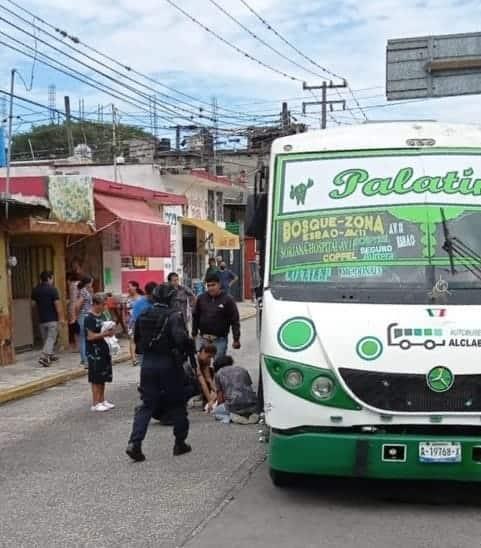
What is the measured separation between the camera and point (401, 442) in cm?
543

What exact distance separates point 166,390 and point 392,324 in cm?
269

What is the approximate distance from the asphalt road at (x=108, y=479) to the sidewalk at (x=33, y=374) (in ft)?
5.45

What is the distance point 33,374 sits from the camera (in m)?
13.9

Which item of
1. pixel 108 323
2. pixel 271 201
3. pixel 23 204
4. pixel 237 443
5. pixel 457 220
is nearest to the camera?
pixel 457 220

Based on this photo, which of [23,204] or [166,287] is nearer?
[166,287]

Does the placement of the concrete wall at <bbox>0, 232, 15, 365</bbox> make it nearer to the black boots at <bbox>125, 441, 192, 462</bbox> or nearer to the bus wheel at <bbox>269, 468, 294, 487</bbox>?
the black boots at <bbox>125, 441, 192, 462</bbox>

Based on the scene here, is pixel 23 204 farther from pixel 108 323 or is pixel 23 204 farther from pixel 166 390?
pixel 166 390

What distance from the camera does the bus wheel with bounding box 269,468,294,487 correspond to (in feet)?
20.2

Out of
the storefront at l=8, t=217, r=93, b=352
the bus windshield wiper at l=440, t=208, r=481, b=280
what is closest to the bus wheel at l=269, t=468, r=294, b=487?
the bus windshield wiper at l=440, t=208, r=481, b=280

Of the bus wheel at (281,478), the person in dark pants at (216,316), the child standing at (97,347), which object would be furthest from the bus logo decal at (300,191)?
the child standing at (97,347)

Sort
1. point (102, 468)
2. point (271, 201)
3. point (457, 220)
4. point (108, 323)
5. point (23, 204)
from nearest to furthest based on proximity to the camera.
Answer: point (457, 220), point (271, 201), point (102, 468), point (108, 323), point (23, 204)

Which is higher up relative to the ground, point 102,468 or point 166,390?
point 166,390

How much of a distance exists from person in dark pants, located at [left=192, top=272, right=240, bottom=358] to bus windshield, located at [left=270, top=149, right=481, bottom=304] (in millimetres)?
3646

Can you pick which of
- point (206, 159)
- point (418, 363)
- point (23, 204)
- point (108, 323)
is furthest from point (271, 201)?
point (206, 159)
